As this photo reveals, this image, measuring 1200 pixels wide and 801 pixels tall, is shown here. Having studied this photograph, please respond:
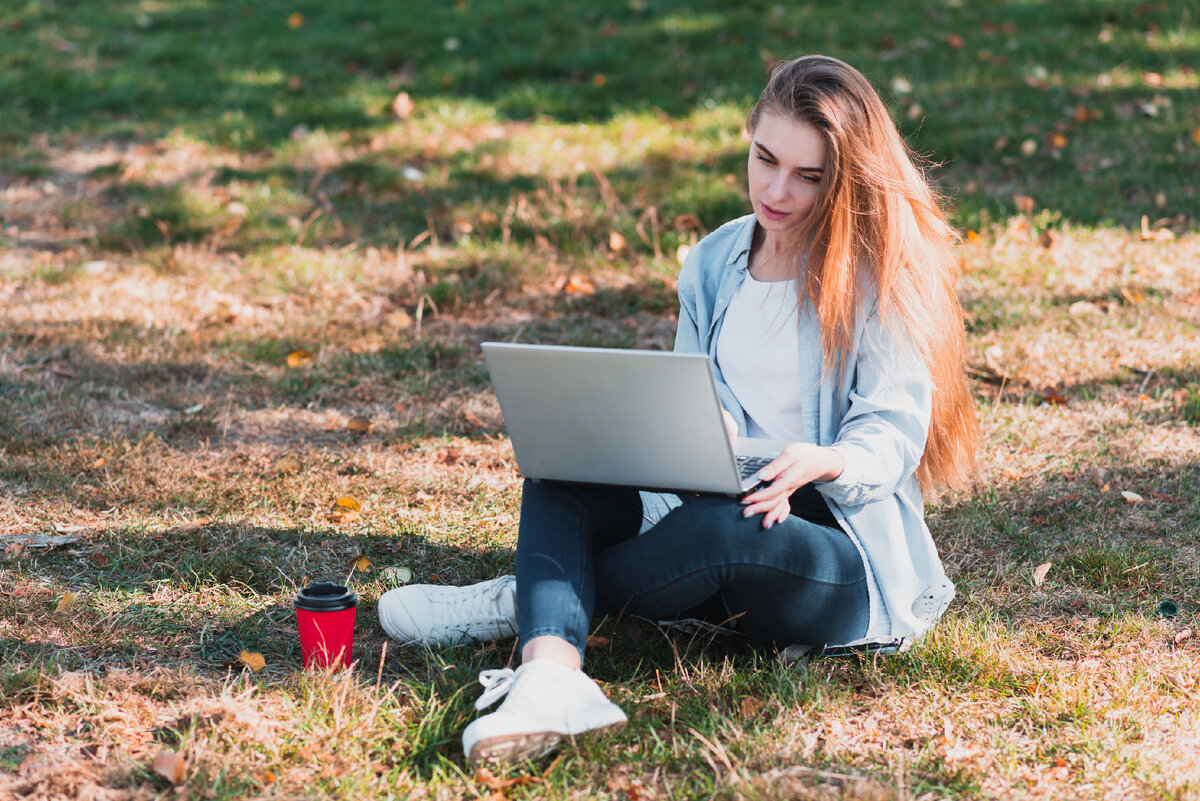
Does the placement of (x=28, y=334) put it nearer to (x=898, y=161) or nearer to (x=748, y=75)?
(x=898, y=161)

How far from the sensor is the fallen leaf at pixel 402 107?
20.6 feet

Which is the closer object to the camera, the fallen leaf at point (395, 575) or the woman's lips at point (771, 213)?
the woman's lips at point (771, 213)

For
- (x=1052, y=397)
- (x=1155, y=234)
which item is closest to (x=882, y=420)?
(x=1052, y=397)

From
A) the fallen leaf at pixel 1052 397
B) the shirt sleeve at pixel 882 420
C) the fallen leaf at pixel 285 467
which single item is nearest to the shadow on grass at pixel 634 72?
the fallen leaf at pixel 1052 397

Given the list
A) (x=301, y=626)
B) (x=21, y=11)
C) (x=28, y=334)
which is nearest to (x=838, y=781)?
(x=301, y=626)

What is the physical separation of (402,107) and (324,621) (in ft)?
15.0

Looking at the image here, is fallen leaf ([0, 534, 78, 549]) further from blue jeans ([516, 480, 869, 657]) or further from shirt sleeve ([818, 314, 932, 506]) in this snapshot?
shirt sleeve ([818, 314, 932, 506])

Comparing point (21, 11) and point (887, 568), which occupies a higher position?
point (21, 11)

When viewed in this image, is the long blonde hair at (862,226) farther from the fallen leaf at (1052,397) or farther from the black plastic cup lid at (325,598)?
the fallen leaf at (1052,397)

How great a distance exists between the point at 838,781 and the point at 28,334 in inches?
137

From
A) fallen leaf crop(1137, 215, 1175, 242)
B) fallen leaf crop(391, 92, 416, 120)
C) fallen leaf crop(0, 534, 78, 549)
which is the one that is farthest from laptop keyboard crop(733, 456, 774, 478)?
fallen leaf crop(391, 92, 416, 120)

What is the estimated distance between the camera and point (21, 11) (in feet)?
26.7

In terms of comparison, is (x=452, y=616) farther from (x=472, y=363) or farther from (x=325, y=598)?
(x=472, y=363)

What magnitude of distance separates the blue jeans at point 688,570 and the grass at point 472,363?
145 millimetres
